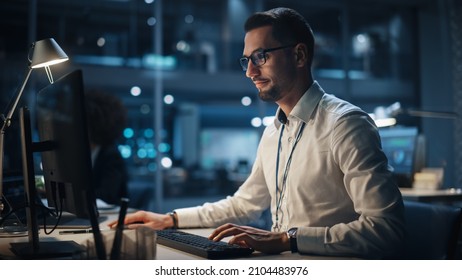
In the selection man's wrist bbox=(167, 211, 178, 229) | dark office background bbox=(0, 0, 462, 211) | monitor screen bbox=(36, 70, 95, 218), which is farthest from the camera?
dark office background bbox=(0, 0, 462, 211)

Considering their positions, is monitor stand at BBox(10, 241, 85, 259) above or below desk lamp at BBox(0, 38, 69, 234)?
below

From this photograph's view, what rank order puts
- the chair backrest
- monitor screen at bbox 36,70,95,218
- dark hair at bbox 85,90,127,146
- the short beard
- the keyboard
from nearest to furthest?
monitor screen at bbox 36,70,95,218 < the keyboard < the chair backrest < the short beard < dark hair at bbox 85,90,127,146

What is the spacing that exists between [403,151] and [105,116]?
219 centimetres

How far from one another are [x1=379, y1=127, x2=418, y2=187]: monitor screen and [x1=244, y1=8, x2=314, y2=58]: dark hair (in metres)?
1.97

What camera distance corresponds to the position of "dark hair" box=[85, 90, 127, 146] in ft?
10.3

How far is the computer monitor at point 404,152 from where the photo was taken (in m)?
3.43

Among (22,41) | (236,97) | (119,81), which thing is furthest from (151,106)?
(236,97)

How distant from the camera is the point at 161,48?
219 inches

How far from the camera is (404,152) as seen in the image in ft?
11.5

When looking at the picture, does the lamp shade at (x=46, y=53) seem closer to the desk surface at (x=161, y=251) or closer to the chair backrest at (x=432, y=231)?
the desk surface at (x=161, y=251)

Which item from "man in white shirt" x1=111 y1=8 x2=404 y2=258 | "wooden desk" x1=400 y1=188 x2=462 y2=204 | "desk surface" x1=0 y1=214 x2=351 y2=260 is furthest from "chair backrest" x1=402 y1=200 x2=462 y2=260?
"wooden desk" x1=400 y1=188 x2=462 y2=204

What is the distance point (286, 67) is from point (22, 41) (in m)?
3.62

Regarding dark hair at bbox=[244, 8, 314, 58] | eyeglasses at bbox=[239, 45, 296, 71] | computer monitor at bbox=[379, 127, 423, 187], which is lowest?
computer monitor at bbox=[379, 127, 423, 187]

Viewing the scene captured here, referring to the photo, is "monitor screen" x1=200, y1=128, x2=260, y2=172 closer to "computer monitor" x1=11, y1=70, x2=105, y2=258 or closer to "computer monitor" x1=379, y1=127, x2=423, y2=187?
"computer monitor" x1=379, y1=127, x2=423, y2=187
